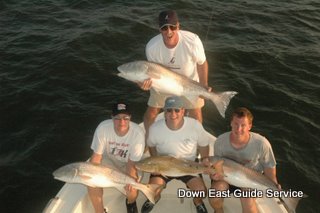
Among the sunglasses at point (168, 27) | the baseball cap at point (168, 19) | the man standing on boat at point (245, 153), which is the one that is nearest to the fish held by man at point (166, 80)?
the sunglasses at point (168, 27)

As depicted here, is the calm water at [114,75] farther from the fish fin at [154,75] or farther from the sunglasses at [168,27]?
the sunglasses at [168,27]

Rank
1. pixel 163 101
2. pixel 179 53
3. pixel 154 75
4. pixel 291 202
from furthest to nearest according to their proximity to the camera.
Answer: pixel 163 101 → pixel 179 53 → pixel 154 75 → pixel 291 202

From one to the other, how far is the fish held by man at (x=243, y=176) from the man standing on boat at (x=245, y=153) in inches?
6.0

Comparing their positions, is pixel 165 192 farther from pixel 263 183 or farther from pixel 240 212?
pixel 263 183

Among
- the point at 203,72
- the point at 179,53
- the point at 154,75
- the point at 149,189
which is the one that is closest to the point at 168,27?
the point at 179,53

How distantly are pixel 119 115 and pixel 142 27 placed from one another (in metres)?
8.82

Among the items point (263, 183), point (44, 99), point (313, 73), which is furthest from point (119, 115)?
point (313, 73)

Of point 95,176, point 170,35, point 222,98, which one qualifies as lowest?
point 95,176

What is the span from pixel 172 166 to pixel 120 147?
108 centimetres

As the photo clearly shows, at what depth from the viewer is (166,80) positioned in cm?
660

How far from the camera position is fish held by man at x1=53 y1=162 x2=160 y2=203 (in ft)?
18.7

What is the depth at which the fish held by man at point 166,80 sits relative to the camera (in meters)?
6.52

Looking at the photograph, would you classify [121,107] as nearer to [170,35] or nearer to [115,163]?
[115,163]

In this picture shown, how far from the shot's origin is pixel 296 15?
15445 mm
